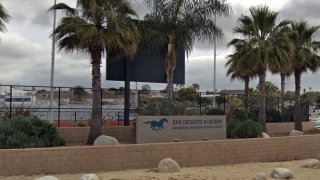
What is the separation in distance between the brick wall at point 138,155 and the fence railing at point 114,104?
462 centimetres

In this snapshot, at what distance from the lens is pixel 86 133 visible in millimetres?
24000

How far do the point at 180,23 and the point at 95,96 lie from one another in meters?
6.91

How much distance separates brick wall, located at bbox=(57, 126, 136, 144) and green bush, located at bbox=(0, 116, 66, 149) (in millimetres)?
4052

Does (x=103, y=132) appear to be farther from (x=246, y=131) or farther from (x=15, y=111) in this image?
(x=246, y=131)

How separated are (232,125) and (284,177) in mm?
11579

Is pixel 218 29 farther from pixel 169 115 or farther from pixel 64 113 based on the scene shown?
pixel 64 113

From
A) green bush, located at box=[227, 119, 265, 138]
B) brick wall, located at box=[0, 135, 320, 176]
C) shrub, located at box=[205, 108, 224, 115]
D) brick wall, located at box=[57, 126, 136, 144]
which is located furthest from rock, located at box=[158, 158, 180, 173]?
shrub, located at box=[205, 108, 224, 115]

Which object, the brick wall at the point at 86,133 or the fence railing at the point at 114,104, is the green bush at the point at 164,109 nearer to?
the fence railing at the point at 114,104

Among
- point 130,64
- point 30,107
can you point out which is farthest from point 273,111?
point 30,107

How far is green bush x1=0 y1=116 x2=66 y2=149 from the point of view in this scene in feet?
54.5

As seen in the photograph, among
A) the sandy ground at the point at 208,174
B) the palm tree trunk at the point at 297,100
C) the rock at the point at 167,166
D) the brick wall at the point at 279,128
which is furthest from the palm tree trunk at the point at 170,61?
the palm tree trunk at the point at 297,100

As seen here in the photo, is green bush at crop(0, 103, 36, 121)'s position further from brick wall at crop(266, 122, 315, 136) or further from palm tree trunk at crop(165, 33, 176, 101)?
brick wall at crop(266, 122, 315, 136)

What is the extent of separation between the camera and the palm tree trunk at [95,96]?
861 inches

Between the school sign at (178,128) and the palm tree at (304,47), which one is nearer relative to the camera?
Answer: the school sign at (178,128)
